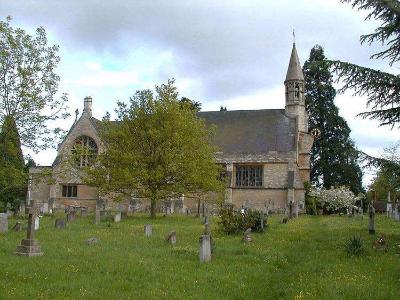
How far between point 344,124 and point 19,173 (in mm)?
35645

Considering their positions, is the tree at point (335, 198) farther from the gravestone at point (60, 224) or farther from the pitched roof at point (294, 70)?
the gravestone at point (60, 224)

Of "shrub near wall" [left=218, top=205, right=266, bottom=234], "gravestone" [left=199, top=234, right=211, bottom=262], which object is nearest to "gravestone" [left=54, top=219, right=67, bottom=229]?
"shrub near wall" [left=218, top=205, right=266, bottom=234]

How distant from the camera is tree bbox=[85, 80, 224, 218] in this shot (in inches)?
992

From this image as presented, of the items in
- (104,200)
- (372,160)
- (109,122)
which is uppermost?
(109,122)

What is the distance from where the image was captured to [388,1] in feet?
38.4

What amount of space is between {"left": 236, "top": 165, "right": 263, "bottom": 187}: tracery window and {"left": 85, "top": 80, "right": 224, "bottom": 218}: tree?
12.3 m

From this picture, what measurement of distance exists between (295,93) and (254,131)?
5650 millimetres

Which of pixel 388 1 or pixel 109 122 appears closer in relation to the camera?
pixel 388 1

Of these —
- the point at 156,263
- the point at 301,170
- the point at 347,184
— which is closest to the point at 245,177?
the point at 301,170

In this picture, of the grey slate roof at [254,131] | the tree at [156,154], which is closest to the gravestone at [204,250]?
the tree at [156,154]

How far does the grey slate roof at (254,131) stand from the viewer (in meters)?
39.0

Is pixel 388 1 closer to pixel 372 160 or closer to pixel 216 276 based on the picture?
pixel 372 160

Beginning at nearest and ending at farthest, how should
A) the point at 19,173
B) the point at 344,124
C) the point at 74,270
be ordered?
the point at 74,270
the point at 19,173
the point at 344,124

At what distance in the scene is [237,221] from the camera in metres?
16.5
